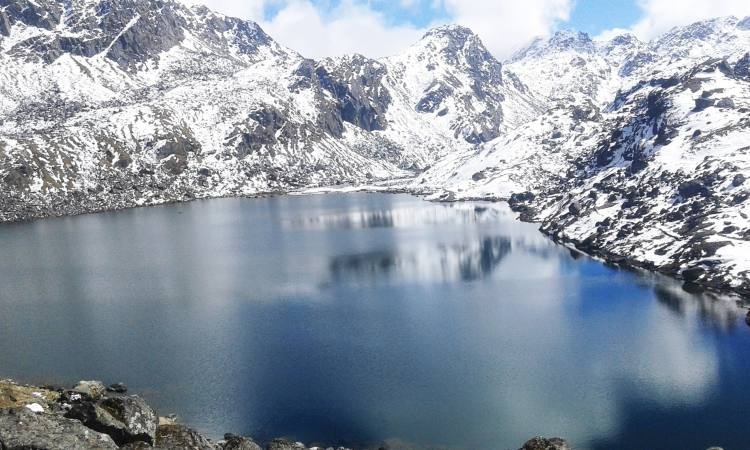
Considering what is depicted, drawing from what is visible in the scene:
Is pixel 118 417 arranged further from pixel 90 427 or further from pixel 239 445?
pixel 239 445

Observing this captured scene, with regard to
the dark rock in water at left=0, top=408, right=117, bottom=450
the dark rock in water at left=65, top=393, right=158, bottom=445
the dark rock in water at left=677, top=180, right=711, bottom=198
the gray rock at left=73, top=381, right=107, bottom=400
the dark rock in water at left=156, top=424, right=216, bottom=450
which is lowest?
the dark rock in water at left=156, top=424, right=216, bottom=450

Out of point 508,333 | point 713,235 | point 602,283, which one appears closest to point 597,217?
point 713,235

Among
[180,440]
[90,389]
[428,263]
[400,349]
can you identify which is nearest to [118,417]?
[180,440]

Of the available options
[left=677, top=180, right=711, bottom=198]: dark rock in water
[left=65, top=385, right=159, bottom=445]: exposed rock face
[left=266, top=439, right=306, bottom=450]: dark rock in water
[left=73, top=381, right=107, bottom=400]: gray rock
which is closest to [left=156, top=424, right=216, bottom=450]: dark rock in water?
[left=65, top=385, right=159, bottom=445]: exposed rock face

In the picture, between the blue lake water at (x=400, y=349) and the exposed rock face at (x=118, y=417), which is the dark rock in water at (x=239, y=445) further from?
the blue lake water at (x=400, y=349)

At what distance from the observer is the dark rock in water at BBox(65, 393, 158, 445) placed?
47.2 metres

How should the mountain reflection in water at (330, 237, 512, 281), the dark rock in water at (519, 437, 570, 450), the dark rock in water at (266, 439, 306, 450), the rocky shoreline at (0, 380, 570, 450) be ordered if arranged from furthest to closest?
the mountain reflection in water at (330, 237, 512, 281) < the dark rock in water at (266, 439, 306, 450) < the dark rock in water at (519, 437, 570, 450) < the rocky shoreline at (0, 380, 570, 450)

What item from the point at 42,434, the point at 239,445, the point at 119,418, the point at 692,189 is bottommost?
the point at 239,445

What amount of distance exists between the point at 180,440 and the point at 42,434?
13.8 meters

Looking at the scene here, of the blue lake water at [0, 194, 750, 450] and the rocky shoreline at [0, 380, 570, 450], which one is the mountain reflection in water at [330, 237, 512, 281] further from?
the rocky shoreline at [0, 380, 570, 450]

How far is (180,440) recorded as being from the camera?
5094 cm

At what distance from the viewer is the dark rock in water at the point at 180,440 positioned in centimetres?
5019

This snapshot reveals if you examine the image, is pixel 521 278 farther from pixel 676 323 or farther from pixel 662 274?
pixel 676 323

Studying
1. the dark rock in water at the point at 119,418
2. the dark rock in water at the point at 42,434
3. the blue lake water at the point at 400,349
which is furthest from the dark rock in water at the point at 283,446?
the dark rock in water at the point at 42,434
